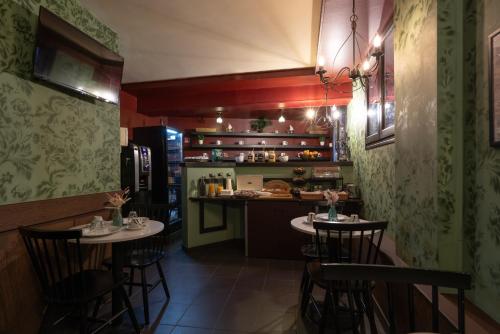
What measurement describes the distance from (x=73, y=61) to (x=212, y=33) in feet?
4.75

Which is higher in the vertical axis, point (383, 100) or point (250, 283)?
point (383, 100)

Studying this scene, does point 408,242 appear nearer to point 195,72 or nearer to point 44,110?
point 44,110

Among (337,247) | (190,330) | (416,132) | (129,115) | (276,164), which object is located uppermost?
(129,115)

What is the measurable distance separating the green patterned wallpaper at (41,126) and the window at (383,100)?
2745 mm

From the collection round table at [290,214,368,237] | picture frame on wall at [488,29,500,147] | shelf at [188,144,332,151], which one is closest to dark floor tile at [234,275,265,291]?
round table at [290,214,368,237]

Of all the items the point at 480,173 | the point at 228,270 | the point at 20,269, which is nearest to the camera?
the point at 480,173

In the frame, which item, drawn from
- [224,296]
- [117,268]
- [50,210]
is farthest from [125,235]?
[224,296]

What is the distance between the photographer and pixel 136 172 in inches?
161

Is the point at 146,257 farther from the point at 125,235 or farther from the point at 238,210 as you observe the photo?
the point at 238,210

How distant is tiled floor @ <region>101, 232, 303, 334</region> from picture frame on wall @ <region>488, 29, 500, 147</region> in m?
1.87

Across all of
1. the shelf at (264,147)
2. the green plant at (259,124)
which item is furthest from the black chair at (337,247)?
the green plant at (259,124)

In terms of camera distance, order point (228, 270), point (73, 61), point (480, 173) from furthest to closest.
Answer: point (228, 270) < point (73, 61) < point (480, 173)

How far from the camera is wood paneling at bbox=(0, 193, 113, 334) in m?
Answer: 1.73

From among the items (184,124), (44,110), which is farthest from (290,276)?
(184,124)
